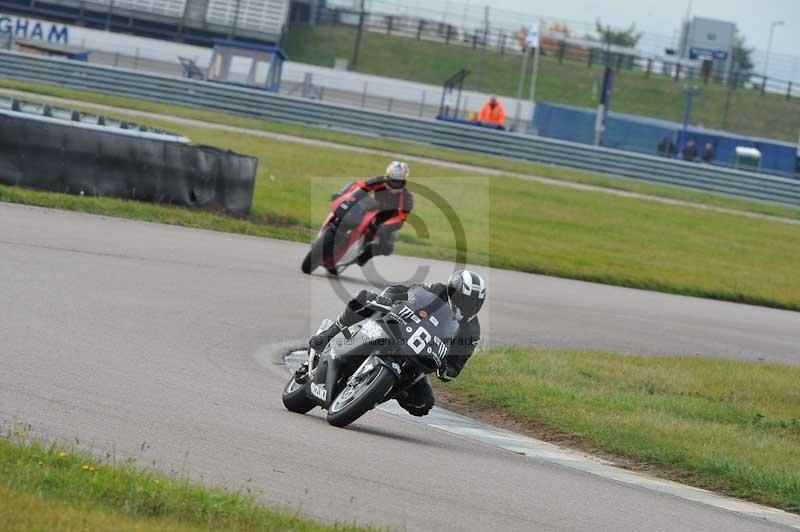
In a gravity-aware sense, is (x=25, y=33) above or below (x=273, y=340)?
above

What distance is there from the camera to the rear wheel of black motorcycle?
352 inches

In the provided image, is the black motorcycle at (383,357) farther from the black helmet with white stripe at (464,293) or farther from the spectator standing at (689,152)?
the spectator standing at (689,152)

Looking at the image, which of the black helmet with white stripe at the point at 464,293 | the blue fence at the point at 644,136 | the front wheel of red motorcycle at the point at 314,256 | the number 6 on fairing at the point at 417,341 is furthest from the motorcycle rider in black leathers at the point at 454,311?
the blue fence at the point at 644,136

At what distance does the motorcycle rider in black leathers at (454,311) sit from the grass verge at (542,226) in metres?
6.57

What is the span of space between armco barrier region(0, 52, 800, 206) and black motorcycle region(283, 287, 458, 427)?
1282 inches

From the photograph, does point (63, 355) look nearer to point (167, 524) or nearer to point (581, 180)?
point (167, 524)

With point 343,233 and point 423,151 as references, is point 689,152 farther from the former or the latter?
point 343,233

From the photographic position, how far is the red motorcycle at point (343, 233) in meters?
16.2

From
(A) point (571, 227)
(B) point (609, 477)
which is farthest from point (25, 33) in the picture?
(B) point (609, 477)

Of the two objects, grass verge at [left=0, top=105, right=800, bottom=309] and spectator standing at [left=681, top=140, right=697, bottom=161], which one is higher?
spectator standing at [left=681, top=140, right=697, bottom=161]

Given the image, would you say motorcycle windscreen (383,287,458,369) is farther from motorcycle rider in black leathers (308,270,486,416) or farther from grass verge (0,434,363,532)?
grass verge (0,434,363,532)

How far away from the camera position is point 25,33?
55375 mm

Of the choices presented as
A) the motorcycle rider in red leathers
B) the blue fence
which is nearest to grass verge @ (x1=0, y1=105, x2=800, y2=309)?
the motorcycle rider in red leathers

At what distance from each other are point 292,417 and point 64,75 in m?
35.3
